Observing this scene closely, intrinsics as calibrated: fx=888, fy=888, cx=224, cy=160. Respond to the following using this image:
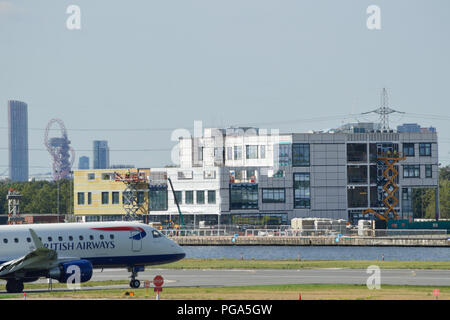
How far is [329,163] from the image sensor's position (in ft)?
501

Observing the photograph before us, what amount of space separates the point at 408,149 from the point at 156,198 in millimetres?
44954

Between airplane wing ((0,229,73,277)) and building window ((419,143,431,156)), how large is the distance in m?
114

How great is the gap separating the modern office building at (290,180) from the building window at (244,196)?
17 cm

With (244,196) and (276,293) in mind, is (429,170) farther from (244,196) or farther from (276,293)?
(276,293)

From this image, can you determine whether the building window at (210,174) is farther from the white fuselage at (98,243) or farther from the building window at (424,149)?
the white fuselage at (98,243)

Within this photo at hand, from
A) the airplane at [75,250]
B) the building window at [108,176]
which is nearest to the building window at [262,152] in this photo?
the building window at [108,176]

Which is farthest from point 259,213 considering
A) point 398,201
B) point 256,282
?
point 256,282

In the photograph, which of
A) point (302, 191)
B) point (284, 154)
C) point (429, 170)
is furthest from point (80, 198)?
point (429, 170)

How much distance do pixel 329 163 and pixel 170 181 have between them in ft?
90.2

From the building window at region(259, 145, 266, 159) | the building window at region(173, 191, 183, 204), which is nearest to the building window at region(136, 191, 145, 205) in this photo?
the building window at region(173, 191, 183, 204)

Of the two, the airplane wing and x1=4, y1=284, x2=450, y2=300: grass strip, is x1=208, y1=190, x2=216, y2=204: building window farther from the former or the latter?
the airplane wing

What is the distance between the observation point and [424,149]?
156m

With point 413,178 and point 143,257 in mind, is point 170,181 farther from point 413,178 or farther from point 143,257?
point 143,257

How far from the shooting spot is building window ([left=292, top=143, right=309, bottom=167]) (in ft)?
496
